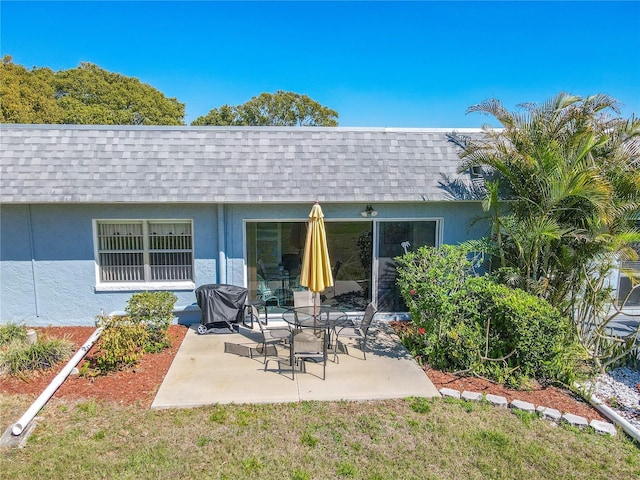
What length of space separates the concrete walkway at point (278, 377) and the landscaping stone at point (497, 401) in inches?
30.6

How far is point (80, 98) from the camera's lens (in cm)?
3356

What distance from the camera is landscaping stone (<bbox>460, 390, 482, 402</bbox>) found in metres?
6.14

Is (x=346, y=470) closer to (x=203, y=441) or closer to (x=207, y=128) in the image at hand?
(x=203, y=441)

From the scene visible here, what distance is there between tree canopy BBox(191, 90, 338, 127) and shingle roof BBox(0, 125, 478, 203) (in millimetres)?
31933

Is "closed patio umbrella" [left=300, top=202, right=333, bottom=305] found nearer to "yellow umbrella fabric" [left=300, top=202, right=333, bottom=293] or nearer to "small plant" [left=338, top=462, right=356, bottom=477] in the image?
"yellow umbrella fabric" [left=300, top=202, right=333, bottom=293]

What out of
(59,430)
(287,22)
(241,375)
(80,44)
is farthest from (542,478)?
(80,44)

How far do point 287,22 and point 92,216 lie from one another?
11.1m

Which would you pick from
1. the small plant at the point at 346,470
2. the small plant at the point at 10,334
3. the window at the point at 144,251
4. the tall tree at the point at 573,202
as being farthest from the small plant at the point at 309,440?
the small plant at the point at 10,334

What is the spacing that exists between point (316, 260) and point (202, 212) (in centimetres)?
365

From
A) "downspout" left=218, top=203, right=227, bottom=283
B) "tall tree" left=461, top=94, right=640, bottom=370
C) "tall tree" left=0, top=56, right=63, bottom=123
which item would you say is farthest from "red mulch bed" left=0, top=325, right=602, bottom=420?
"tall tree" left=0, top=56, right=63, bottom=123

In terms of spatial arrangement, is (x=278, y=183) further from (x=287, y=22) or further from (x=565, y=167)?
(x=287, y=22)

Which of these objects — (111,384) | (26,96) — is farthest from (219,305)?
(26,96)

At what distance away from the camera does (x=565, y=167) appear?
744 centimetres

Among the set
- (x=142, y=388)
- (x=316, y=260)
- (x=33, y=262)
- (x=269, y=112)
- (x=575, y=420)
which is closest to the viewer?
(x=575, y=420)
